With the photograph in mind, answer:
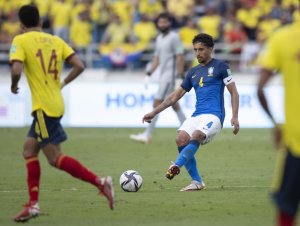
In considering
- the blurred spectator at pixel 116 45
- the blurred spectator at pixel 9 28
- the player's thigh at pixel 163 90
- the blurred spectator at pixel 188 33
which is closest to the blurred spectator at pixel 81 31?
the blurred spectator at pixel 116 45

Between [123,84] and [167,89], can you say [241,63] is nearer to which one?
[123,84]

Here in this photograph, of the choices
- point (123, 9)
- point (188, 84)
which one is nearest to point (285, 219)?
point (188, 84)

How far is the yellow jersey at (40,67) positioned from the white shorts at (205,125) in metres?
2.69

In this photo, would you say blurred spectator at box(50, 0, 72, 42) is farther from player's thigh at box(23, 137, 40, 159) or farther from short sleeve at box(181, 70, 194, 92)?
player's thigh at box(23, 137, 40, 159)

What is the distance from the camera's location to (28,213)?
363 inches

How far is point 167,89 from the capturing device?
19281mm

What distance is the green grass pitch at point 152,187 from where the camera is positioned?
31.3ft

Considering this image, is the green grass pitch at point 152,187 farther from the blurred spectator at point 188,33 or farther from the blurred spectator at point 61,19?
the blurred spectator at point 61,19

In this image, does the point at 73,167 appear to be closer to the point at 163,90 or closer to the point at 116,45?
the point at 163,90

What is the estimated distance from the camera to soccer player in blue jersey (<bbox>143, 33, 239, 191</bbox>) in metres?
11.7

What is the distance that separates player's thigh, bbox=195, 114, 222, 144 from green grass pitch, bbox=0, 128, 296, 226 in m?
0.77

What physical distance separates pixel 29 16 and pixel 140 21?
62.9ft

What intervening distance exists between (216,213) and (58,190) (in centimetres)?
291

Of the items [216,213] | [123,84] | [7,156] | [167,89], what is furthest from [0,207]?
[123,84]
